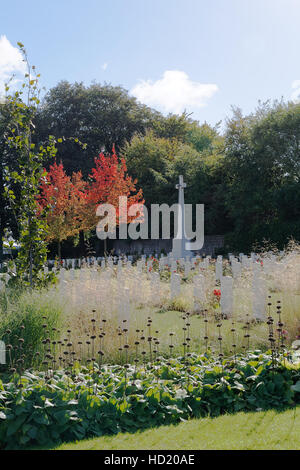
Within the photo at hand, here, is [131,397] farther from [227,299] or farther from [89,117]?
[89,117]

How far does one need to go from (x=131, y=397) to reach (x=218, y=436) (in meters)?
0.89

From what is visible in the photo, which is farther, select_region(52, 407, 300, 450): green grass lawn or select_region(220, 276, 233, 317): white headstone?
select_region(220, 276, 233, 317): white headstone

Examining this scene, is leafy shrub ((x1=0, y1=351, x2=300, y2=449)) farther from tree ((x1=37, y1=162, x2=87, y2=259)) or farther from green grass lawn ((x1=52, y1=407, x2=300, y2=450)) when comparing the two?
tree ((x1=37, y1=162, x2=87, y2=259))

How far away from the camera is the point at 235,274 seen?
1106 cm

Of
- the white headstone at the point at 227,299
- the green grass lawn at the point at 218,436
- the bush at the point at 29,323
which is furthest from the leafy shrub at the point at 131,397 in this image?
the white headstone at the point at 227,299

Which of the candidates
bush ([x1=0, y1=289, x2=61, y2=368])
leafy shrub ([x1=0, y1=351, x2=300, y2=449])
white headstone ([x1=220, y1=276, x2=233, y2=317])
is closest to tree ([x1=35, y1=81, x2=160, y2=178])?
white headstone ([x1=220, y1=276, x2=233, y2=317])

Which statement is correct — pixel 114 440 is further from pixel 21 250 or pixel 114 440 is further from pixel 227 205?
pixel 227 205

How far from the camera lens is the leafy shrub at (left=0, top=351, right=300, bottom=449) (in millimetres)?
3658

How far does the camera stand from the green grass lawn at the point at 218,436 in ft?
11.1

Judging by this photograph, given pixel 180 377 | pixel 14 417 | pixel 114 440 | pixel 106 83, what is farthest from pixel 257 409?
pixel 106 83

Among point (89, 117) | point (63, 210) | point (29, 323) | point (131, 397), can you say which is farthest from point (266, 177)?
point (131, 397)

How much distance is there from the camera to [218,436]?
11.7 feet

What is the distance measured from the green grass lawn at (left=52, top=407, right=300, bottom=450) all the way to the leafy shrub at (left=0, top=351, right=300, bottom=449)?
0.17 m

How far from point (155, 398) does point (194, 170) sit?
22588 millimetres
